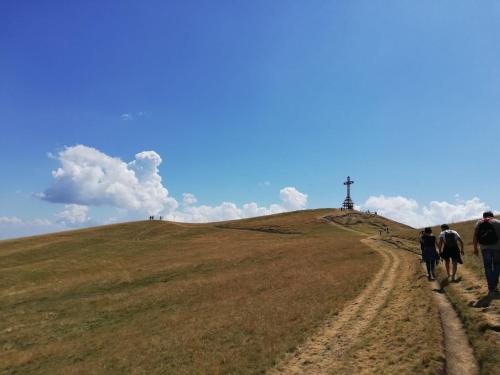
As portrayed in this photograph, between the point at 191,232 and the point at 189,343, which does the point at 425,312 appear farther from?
the point at 191,232

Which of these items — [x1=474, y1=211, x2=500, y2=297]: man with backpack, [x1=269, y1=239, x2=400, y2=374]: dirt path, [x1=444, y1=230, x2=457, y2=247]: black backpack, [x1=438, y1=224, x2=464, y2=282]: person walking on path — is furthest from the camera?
[x1=444, y1=230, x2=457, y2=247]: black backpack

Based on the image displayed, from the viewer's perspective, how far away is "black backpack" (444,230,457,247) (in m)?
20.3

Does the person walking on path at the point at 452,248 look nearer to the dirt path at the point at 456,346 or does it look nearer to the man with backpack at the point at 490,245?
the man with backpack at the point at 490,245

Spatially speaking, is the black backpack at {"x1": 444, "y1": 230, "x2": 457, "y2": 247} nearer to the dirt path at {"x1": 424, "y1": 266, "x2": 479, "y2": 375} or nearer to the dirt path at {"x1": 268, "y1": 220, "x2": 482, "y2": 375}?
the dirt path at {"x1": 268, "y1": 220, "x2": 482, "y2": 375}

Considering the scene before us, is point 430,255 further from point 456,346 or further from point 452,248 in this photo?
point 456,346

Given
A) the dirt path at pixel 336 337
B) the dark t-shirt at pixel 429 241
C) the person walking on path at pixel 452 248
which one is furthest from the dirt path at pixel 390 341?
the dark t-shirt at pixel 429 241

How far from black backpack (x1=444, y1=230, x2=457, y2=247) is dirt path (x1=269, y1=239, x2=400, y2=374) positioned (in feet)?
A: 14.8

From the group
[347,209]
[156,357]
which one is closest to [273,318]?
[156,357]

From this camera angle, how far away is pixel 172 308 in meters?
26.6

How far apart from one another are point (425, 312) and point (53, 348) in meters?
21.9

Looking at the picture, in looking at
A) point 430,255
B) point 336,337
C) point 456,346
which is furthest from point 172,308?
point 456,346

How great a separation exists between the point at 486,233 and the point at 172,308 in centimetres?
2153

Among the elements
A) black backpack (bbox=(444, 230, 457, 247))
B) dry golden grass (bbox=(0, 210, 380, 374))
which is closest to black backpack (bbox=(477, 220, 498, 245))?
black backpack (bbox=(444, 230, 457, 247))

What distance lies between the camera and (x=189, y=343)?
16.8 meters
